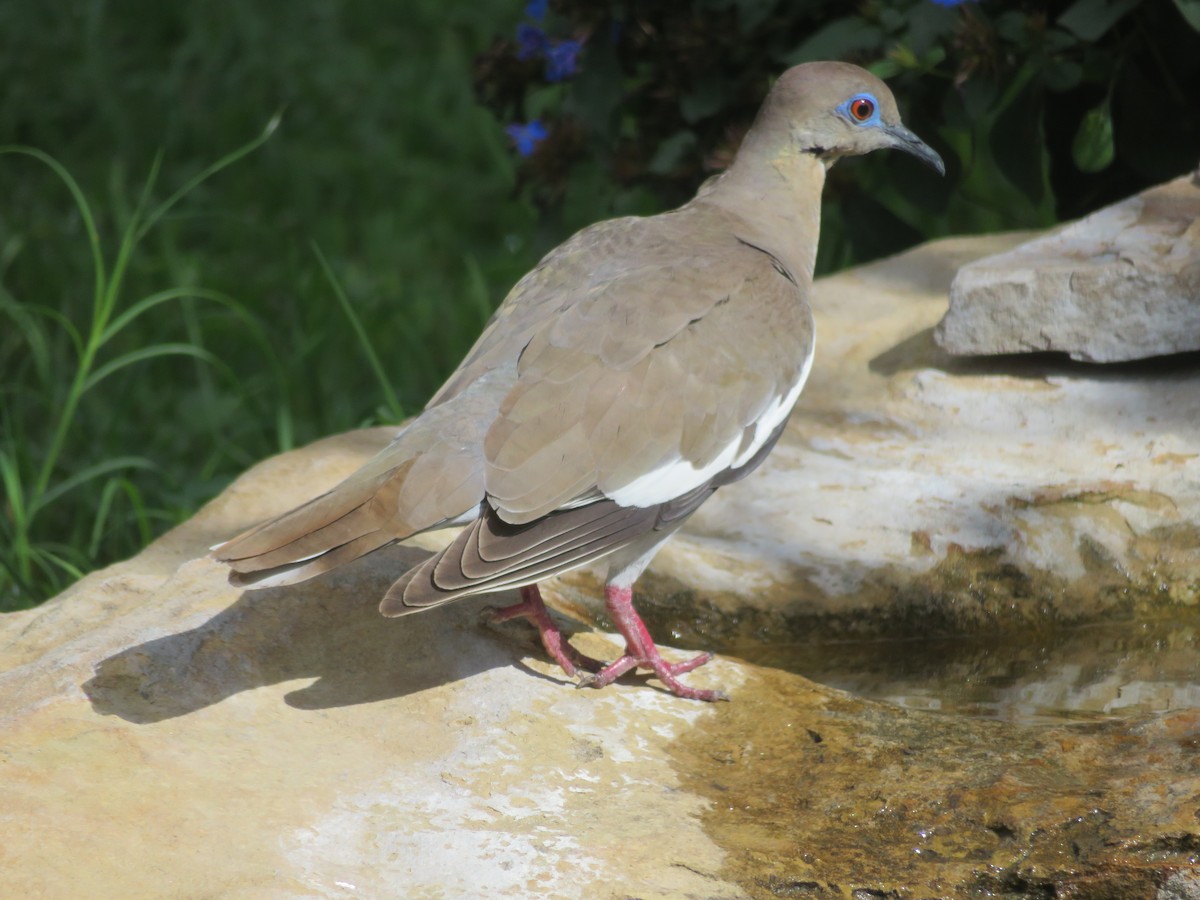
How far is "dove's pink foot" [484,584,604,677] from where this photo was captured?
8.60ft

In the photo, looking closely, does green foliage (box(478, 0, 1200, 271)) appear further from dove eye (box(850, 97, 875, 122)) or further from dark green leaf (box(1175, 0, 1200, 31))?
dove eye (box(850, 97, 875, 122))

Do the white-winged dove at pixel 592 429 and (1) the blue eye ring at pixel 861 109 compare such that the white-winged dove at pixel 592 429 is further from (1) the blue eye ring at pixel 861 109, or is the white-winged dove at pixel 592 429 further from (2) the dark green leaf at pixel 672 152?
(2) the dark green leaf at pixel 672 152

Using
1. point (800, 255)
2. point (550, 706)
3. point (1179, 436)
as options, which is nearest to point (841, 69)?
point (800, 255)

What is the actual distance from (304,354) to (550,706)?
2.48 metres

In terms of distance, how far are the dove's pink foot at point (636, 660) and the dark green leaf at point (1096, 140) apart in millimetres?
1918

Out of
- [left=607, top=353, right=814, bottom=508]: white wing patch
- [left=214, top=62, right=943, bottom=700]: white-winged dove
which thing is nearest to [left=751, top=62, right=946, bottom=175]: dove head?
[left=214, top=62, right=943, bottom=700]: white-winged dove

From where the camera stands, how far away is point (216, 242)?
5.90 m

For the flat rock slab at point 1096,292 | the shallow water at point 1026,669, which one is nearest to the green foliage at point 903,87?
the flat rock slab at point 1096,292

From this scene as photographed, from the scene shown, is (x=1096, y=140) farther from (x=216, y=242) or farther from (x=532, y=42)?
(x=216, y=242)

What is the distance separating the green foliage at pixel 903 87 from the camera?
11.9 ft

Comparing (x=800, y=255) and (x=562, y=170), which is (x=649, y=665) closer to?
(x=800, y=255)

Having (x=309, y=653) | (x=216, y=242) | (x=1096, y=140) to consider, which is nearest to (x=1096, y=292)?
(x=1096, y=140)

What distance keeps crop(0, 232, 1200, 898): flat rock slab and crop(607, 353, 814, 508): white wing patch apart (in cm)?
34

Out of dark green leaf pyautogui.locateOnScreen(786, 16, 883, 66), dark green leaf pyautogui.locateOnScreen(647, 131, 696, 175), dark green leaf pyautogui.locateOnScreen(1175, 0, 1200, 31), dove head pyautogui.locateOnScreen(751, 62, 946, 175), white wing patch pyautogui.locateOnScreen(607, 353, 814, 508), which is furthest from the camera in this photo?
dark green leaf pyautogui.locateOnScreen(647, 131, 696, 175)
